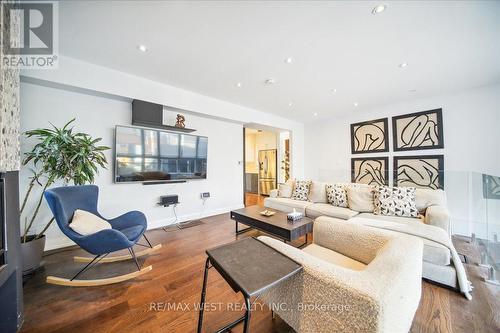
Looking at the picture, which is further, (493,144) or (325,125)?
(325,125)

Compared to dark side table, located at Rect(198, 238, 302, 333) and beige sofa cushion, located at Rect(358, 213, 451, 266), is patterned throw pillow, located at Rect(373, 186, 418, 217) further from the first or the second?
dark side table, located at Rect(198, 238, 302, 333)

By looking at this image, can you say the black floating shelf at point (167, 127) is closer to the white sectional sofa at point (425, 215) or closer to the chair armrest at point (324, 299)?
the white sectional sofa at point (425, 215)

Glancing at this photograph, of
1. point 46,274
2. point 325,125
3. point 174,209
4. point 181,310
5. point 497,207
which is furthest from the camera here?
point 325,125

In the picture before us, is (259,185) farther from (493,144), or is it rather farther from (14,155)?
(14,155)

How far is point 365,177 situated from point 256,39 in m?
4.07

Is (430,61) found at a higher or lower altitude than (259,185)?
higher

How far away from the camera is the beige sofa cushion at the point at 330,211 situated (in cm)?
275

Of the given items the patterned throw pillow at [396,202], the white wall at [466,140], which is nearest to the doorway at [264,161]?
the white wall at [466,140]

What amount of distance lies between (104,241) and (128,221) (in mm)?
588

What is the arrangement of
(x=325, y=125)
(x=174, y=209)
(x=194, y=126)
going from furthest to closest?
(x=325, y=125) → (x=194, y=126) → (x=174, y=209)

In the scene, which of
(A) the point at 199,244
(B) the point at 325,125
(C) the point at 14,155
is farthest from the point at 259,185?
(C) the point at 14,155

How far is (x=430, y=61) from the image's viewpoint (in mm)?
2359

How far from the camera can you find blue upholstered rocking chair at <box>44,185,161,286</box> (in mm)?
1716

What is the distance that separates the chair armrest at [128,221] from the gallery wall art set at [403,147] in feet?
14.9
